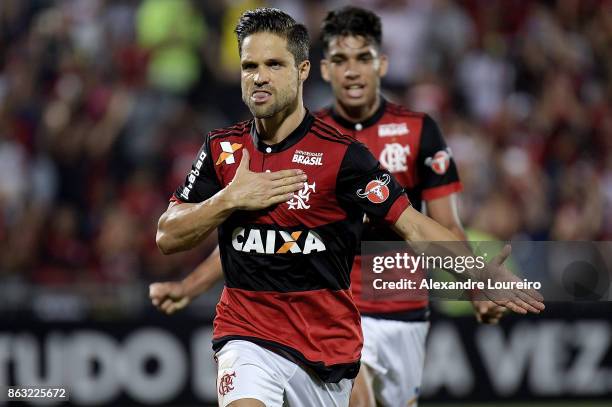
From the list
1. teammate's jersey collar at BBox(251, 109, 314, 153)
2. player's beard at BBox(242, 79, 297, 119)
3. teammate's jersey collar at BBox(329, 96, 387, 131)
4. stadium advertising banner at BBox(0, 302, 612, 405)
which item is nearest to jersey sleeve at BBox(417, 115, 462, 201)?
teammate's jersey collar at BBox(329, 96, 387, 131)

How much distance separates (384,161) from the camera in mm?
6629

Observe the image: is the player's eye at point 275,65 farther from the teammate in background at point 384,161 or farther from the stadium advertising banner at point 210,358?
the stadium advertising banner at point 210,358

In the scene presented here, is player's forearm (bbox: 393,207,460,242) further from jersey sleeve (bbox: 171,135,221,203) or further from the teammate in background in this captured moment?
the teammate in background

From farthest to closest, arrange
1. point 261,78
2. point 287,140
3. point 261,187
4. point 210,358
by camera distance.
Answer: point 210,358
point 287,140
point 261,78
point 261,187

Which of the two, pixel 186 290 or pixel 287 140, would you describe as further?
pixel 186 290

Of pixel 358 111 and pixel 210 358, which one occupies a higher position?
pixel 358 111

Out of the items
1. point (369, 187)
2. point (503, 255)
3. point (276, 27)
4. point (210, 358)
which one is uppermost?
point (276, 27)

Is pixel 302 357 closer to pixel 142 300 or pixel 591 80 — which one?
pixel 142 300

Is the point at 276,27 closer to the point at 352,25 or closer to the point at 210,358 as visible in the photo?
the point at 352,25

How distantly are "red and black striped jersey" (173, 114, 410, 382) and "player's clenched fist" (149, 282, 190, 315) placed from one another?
26.4 inches

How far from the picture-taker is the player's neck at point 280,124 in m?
5.26

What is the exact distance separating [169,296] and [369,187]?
1.49m

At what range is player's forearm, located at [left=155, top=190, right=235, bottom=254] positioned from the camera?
4.92m

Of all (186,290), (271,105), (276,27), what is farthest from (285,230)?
(186,290)
